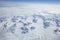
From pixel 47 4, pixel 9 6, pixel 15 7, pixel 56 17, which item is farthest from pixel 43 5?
pixel 9 6

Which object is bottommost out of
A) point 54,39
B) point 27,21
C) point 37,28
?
point 54,39

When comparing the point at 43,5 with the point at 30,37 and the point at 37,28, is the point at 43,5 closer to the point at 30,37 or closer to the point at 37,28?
the point at 37,28

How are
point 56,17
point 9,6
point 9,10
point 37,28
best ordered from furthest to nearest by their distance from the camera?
point 9,6 < point 9,10 < point 56,17 < point 37,28

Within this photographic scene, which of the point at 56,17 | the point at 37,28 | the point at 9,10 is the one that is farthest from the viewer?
the point at 9,10

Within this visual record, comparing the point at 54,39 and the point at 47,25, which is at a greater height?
the point at 47,25

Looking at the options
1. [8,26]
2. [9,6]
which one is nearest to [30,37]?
[8,26]

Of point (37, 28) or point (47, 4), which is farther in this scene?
point (47, 4)
